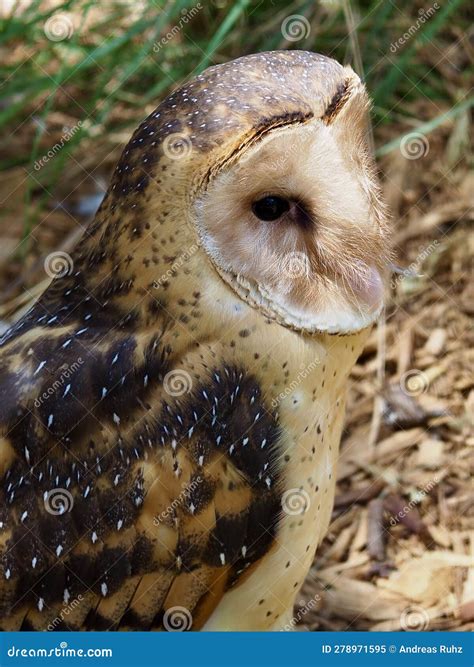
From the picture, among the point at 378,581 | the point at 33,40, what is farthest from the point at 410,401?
the point at 33,40

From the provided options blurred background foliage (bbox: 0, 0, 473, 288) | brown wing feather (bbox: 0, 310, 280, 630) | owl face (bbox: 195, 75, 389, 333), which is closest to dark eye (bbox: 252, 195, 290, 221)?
owl face (bbox: 195, 75, 389, 333)

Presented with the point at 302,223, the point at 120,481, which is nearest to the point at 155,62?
the point at 302,223

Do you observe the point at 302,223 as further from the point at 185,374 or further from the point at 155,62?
the point at 155,62

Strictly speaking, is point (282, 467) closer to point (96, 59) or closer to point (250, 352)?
point (250, 352)

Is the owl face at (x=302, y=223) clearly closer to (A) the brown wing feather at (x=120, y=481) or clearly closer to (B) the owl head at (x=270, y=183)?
(B) the owl head at (x=270, y=183)

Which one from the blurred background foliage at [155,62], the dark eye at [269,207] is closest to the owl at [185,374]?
the dark eye at [269,207]

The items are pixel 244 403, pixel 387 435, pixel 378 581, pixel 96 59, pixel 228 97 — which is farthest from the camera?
pixel 96 59

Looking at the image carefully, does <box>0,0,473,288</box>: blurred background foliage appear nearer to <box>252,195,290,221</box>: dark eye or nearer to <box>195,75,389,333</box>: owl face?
<box>195,75,389,333</box>: owl face
